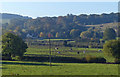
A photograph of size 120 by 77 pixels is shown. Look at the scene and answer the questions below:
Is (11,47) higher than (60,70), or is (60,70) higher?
(11,47)

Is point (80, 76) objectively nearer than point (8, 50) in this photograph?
Yes

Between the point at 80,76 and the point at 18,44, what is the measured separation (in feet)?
108

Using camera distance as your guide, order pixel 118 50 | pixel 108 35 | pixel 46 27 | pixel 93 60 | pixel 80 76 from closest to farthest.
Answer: pixel 80 76 → pixel 93 60 → pixel 118 50 → pixel 108 35 → pixel 46 27

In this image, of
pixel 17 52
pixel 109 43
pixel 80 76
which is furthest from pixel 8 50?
pixel 80 76

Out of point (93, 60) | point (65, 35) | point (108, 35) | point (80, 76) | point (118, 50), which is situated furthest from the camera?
point (65, 35)

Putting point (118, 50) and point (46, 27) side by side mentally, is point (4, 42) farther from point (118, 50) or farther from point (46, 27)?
point (46, 27)

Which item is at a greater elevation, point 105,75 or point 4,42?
point 4,42

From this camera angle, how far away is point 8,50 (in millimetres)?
53906

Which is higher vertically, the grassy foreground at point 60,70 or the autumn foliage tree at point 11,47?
→ the autumn foliage tree at point 11,47

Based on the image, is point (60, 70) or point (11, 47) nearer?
point (60, 70)

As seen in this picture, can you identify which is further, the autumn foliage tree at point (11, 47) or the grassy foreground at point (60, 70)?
the autumn foliage tree at point (11, 47)

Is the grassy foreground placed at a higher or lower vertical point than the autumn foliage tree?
lower

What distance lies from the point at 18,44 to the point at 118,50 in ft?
75.1

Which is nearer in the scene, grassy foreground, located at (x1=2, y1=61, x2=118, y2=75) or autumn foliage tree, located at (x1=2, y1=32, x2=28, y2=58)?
grassy foreground, located at (x1=2, y1=61, x2=118, y2=75)
